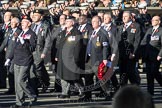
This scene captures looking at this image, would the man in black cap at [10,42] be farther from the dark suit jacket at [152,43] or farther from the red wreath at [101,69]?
the dark suit jacket at [152,43]

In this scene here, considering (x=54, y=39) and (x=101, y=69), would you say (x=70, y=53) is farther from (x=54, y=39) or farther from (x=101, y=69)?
(x=54, y=39)

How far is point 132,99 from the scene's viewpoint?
7.33 feet

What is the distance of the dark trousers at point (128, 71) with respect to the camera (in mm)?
12961

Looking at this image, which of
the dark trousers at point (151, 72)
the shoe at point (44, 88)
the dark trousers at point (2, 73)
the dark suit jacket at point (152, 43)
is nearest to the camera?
the dark suit jacket at point (152, 43)

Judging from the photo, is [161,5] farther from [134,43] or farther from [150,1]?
[134,43]

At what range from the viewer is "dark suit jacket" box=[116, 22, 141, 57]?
12727 mm

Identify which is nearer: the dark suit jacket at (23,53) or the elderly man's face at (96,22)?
the dark suit jacket at (23,53)

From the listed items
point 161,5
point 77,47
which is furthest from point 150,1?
point 77,47

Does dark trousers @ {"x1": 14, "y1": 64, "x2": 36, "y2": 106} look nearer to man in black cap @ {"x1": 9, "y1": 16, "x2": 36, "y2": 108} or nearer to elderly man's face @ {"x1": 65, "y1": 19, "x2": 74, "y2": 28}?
man in black cap @ {"x1": 9, "y1": 16, "x2": 36, "y2": 108}

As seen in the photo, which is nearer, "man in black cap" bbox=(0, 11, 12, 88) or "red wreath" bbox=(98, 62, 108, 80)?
"red wreath" bbox=(98, 62, 108, 80)

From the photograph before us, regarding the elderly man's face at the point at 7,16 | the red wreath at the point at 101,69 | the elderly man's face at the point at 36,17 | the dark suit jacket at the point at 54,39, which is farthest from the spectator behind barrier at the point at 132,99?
the elderly man's face at the point at 7,16

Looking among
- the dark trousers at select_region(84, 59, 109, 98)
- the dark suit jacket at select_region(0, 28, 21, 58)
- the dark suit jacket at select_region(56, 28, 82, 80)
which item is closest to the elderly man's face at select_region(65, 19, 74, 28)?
the dark suit jacket at select_region(56, 28, 82, 80)

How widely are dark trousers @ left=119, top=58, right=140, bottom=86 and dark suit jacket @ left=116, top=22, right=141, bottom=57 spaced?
183 millimetres

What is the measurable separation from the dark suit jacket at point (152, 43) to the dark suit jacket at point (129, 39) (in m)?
0.20
